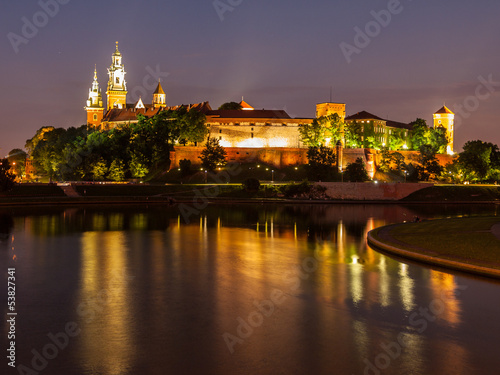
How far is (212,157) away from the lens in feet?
274

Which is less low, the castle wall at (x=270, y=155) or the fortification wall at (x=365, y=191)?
the castle wall at (x=270, y=155)

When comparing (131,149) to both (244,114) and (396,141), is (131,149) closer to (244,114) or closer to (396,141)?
(244,114)

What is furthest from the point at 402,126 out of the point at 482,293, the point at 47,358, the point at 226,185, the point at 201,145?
the point at 47,358

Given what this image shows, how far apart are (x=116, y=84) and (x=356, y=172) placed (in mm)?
77802

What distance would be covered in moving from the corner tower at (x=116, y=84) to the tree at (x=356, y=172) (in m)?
71.7

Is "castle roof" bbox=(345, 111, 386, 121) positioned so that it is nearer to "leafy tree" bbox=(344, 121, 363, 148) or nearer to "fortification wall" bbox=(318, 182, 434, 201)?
"leafy tree" bbox=(344, 121, 363, 148)

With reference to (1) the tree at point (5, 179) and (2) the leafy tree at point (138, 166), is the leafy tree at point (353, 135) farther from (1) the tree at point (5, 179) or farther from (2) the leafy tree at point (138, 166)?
(1) the tree at point (5, 179)

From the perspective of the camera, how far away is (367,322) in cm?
1435

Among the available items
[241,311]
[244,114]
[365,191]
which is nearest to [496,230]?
[241,311]

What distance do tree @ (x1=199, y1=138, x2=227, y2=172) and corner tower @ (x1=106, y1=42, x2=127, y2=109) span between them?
183ft

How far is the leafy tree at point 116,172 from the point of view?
263 ft

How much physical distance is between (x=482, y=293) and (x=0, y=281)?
1688 cm

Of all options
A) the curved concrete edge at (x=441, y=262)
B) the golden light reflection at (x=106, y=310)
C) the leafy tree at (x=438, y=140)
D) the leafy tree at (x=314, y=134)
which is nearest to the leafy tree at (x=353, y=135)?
the leafy tree at (x=314, y=134)

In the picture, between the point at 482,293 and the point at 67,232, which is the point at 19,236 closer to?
the point at 67,232
